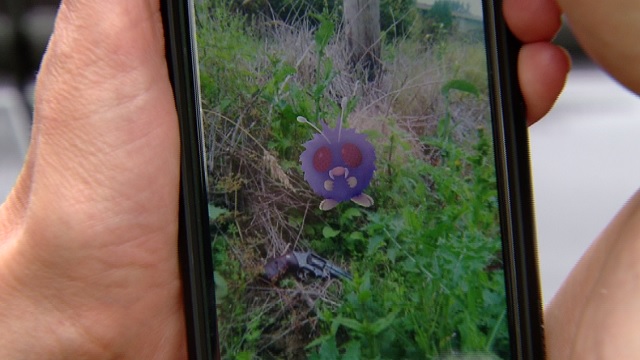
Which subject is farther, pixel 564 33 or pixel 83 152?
pixel 564 33

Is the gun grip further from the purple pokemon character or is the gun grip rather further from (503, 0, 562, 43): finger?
(503, 0, 562, 43): finger

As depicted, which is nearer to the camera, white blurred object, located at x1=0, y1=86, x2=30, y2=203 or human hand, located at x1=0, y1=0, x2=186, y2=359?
human hand, located at x1=0, y1=0, x2=186, y2=359

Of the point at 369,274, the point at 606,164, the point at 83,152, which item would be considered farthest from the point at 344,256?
the point at 606,164

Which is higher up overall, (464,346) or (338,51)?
(338,51)

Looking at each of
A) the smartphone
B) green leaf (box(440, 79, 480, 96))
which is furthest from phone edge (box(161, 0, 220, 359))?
green leaf (box(440, 79, 480, 96))

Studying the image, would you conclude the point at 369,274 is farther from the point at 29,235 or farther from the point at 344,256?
the point at 29,235

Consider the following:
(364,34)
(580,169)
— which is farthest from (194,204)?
(580,169)

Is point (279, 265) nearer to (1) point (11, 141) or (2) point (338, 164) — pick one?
(2) point (338, 164)

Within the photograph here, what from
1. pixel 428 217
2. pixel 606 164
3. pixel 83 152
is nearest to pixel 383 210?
pixel 428 217

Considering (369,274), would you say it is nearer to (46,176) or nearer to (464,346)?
(464,346)
